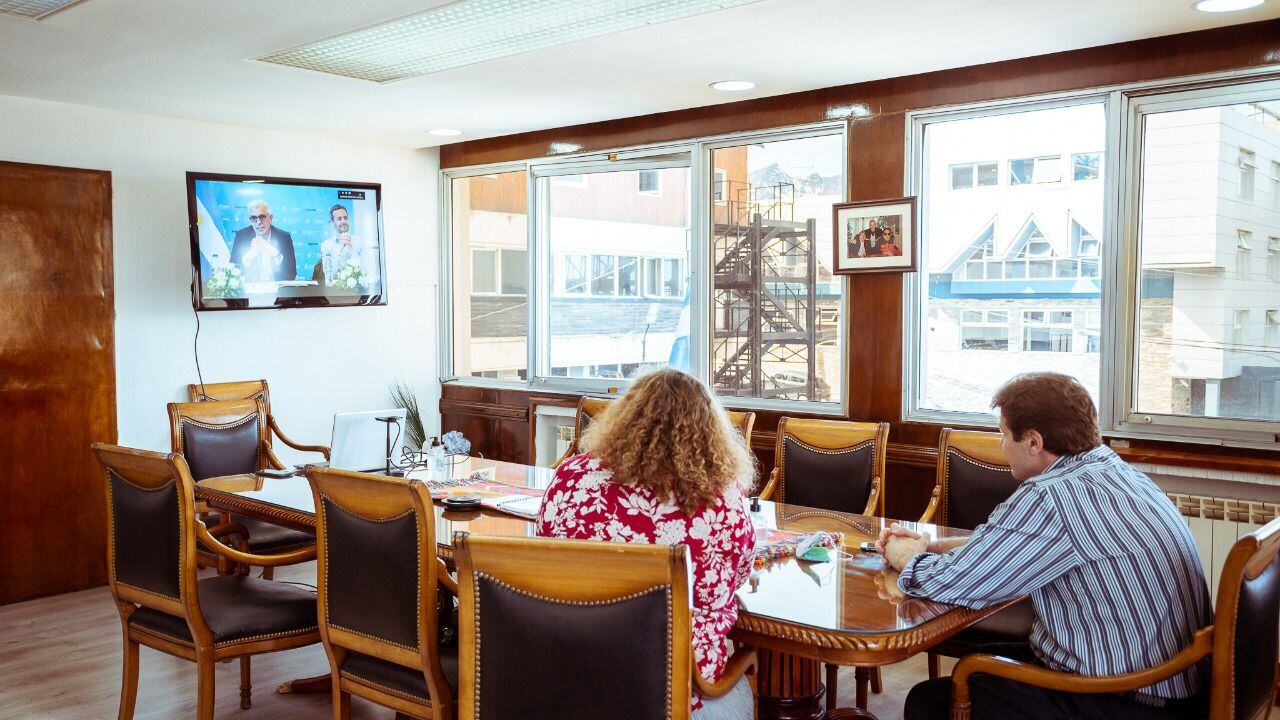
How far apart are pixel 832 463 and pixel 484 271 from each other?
3492mm

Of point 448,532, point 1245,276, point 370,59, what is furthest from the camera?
point 370,59

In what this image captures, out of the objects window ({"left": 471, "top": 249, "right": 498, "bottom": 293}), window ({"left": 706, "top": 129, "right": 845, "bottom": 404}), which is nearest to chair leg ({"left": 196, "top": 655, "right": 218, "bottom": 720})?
window ({"left": 706, "top": 129, "right": 845, "bottom": 404})

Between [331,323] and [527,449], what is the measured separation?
1.49m

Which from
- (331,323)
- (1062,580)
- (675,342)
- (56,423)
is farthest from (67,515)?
(1062,580)

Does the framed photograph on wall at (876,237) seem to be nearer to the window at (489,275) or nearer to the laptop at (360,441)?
the laptop at (360,441)

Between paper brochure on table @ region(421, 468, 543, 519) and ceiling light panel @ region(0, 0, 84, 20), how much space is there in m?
2.09

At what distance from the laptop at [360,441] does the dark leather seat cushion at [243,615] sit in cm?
78

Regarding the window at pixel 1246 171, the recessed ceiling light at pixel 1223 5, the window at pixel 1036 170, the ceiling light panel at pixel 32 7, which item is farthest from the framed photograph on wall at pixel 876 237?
the ceiling light panel at pixel 32 7

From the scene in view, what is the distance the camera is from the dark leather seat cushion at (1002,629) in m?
2.98

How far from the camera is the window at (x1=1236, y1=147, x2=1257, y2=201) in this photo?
152 inches

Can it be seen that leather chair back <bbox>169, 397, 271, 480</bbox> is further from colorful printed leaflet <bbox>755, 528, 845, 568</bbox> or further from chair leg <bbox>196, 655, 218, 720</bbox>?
colorful printed leaflet <bbox>755, 528, 845, 568</bbox>

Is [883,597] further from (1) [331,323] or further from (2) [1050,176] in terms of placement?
(1) [331,323]

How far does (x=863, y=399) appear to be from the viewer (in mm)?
4902

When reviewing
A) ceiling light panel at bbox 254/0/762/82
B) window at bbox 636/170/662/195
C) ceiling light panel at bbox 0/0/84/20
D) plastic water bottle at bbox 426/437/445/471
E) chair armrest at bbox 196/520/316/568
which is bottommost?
chair armrest at bbox 196/520/316/568
